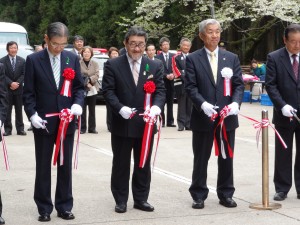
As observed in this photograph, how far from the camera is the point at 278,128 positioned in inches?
350

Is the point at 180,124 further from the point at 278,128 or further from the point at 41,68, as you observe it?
the point at 41,68

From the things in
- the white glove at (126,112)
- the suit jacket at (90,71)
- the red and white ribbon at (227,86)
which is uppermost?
the red and white ribbon at (227,86)

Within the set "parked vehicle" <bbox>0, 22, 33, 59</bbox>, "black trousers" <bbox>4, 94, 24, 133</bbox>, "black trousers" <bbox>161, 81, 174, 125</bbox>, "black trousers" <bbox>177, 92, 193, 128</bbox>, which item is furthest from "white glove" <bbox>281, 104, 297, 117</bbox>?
"parked vehicle" <bbox>0, 22, 33, 59</bbox>

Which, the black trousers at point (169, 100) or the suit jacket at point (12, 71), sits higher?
the suit jacket at point (12, 71)

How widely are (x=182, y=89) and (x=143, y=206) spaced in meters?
8.72

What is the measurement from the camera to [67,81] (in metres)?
7.71

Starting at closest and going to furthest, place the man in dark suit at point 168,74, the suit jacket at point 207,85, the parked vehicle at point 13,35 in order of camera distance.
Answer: the suit jacket at point 207,85 → the man in dark suit at point 168,74 → the parked vehicle at point 13,35

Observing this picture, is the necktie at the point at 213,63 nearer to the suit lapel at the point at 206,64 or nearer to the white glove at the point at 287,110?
the suit lapel at the point at 206,64

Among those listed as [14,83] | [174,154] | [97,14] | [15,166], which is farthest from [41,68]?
[97,14]

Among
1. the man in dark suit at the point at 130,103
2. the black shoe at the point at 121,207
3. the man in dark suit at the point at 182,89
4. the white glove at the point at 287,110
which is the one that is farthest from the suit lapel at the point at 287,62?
the man in dark suit at the point at 182,89

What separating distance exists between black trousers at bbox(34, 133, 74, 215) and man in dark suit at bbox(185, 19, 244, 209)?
1.42 metres

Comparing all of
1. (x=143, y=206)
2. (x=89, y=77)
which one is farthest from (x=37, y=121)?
(x=89, y=77)

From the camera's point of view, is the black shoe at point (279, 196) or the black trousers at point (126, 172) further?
the black shoe at point (279, 196)

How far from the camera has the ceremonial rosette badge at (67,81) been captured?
768 centimetres
